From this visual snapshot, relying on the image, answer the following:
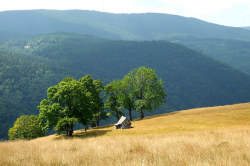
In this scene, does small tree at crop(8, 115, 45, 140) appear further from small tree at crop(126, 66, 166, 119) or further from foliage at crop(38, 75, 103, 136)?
small tree at crop(126, 66, 166, 119)

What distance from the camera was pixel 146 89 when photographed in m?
76.4

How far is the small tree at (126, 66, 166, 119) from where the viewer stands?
73.8 metres

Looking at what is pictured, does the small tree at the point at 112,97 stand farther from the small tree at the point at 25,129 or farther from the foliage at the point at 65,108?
the small tree at the point at 25,129

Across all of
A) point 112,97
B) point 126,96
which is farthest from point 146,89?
point 112,97

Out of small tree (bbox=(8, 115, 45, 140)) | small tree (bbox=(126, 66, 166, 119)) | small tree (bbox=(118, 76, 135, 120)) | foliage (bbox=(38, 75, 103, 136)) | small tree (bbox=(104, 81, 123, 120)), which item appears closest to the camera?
foliage (bbox=(38, 75, 103, 136))

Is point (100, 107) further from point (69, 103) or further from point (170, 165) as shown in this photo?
point (170, 165)

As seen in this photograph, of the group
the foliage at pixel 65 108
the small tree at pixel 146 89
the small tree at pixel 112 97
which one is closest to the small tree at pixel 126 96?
the small tree at pixel 146 89

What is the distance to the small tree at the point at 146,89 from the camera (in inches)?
2907

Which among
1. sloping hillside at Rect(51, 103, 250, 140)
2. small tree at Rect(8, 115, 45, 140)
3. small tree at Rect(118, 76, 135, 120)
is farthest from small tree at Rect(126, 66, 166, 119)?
small tree at Rect(8, 115, 45, 140)

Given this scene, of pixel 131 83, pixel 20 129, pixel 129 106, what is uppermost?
pixel 131 83

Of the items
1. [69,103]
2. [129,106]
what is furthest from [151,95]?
[69,103]

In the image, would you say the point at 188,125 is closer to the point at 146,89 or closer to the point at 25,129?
the point at 146,89

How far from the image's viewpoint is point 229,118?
56.4 metres

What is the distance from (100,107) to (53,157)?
206 ft
